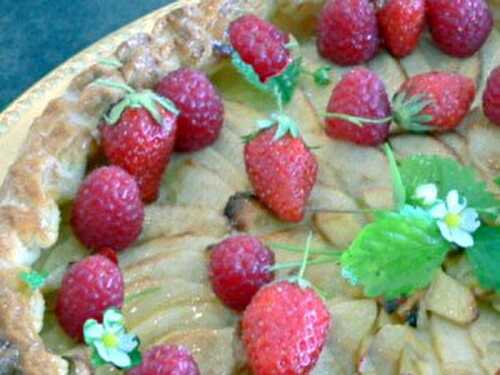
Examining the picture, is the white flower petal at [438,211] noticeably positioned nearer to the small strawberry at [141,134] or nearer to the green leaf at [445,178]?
the green leaf at [445,178]

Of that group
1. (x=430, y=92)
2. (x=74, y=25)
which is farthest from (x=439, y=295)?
(x=74, y=25)

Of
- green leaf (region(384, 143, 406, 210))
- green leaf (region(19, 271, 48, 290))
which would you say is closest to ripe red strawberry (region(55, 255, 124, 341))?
green leaf (region(19, 271, 48, 290))

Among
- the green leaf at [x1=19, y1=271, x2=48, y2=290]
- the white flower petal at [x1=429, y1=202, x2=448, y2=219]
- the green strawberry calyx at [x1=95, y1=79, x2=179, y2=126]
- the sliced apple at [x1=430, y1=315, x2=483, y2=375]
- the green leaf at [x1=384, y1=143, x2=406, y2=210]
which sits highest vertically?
the green strawberry calyx at [x1=95, y1=79, x2=179, y2=126]

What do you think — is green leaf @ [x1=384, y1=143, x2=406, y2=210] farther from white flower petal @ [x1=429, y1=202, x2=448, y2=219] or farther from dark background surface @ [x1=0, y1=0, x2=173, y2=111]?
dark background surface @ [x1=0, y1=0, x2=173, y2=111]

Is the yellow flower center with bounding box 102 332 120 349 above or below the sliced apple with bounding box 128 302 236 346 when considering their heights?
above

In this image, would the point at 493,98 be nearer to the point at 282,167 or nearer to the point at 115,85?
the point at 282,167
